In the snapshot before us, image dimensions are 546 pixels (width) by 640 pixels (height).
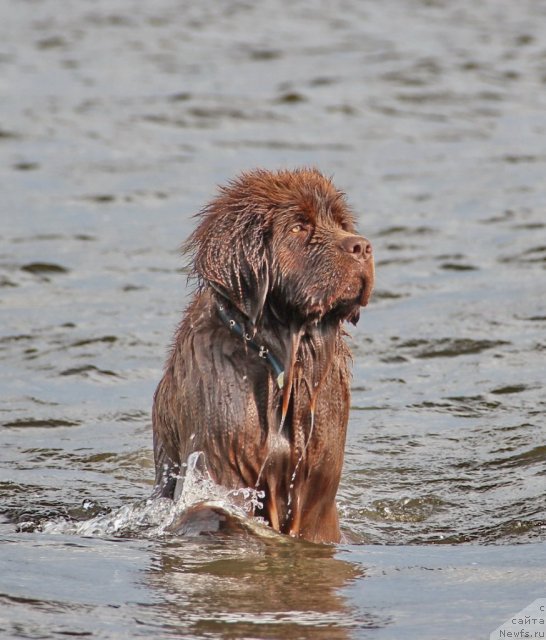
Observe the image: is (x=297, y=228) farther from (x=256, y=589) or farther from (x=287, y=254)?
(x=256, y=589)

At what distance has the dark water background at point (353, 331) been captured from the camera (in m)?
7.30

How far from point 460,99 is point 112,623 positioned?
55.3ft

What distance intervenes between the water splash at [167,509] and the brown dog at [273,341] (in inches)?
2.4

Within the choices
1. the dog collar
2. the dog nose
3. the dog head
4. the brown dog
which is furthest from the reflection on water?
the dog nose

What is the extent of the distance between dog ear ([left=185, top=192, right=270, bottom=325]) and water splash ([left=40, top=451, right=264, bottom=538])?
871 millimetres

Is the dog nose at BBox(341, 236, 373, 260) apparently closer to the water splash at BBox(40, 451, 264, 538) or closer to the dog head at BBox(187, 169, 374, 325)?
the dog head at BBox(187, 169, 374, 325)

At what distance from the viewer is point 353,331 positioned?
1352cm

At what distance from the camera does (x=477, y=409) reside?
1152cm

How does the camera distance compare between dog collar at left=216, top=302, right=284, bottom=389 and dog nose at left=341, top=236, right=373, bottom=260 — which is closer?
dog nose at left=341, top=236, right=373, bottom=260

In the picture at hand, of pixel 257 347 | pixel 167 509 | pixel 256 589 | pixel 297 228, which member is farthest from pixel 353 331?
pixel 256 589

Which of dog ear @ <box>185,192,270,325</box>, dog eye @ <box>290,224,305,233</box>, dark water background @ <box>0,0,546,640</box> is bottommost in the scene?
dark water background @ <box>0,0,546,640</box>

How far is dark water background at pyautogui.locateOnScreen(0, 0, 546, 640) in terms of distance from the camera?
7305mm

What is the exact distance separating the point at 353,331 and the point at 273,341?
559 cm

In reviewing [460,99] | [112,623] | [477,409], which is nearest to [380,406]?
[477,409]
